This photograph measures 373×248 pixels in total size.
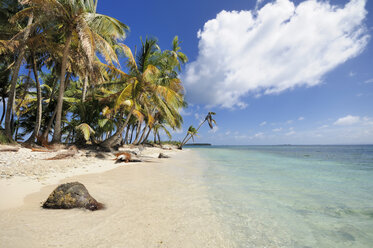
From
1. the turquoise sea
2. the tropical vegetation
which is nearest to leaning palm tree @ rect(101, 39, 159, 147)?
the tropical vegetation

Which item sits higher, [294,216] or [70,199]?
[70,199]

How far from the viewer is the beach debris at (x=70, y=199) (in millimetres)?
2482

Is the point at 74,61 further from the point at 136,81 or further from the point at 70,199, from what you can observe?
the point at 70,199

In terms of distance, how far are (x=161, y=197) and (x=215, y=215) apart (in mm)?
1182

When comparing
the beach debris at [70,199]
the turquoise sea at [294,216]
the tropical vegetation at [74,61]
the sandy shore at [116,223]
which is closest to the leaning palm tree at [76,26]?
the tropical vegetation at [74,61]

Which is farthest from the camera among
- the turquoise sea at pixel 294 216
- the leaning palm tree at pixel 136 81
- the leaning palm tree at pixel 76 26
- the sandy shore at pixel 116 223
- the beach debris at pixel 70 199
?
the leaning palm tree at pixel 136 81

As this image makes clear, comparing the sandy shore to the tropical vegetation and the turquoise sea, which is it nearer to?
the turquoise sea

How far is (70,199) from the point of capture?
251 centimetres

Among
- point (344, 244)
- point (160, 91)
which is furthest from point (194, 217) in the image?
point (160, 91)

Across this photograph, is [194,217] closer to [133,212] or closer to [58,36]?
[133,212]

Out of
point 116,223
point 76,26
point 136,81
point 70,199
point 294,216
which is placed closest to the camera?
point 116,223

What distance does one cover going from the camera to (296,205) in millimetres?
3182

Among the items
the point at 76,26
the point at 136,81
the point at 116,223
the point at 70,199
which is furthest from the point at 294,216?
the point at 76,26

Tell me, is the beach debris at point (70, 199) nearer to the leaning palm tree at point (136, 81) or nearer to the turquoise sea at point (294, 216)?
the turquoise sea at point (294, 216)
